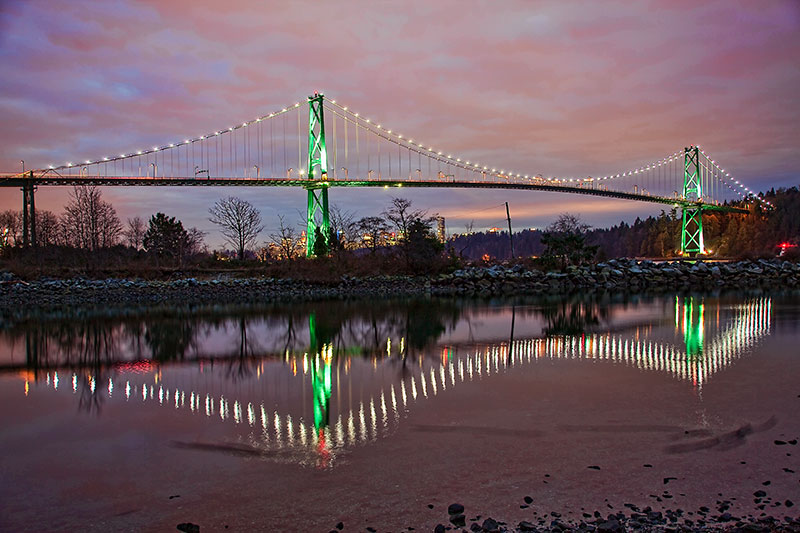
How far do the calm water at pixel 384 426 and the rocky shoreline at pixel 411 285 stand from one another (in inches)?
546

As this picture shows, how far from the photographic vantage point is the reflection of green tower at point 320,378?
636cm

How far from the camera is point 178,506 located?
13.5 feet

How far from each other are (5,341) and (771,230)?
279 feet

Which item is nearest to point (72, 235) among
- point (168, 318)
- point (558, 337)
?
point (168, 318)

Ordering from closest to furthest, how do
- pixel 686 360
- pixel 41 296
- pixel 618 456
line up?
pixel 618 456, pixel 686 360, pixel 41 296

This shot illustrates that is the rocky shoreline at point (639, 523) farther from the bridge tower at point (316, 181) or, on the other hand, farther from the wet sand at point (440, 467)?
the bridge tower at point (316, 181)

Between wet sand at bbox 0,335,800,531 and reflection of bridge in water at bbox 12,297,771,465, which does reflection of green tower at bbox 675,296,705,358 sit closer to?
reflection of bridge in water at bbox 12,297,771,465

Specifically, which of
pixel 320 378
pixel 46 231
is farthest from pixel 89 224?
pixel 320 378

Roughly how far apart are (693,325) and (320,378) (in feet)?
30.9

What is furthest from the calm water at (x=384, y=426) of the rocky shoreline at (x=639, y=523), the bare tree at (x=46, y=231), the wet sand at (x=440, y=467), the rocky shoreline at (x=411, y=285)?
the bare tree at (x=46, y=231)

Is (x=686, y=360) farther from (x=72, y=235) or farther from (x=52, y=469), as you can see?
(x=72, y=235)

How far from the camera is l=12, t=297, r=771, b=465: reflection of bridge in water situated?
582 centimetres

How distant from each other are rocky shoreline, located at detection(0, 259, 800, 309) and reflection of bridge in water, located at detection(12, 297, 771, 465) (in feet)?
48.3

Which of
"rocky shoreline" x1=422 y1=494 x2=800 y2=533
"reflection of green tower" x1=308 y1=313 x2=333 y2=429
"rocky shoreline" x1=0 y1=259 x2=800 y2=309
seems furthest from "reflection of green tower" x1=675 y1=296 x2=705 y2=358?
"rocky shoreline" x1=0 y1=259 x2=800 y2=309
